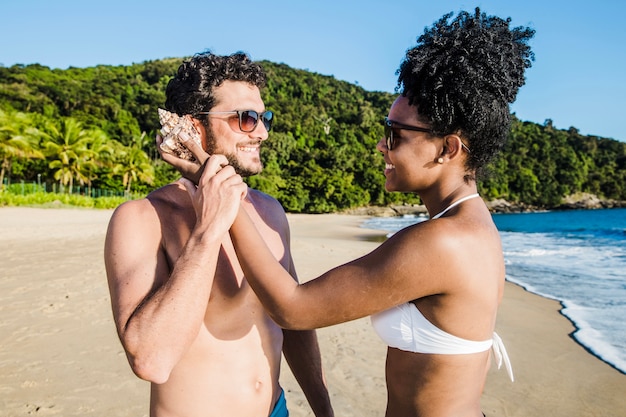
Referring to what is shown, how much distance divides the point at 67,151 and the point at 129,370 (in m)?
41.7

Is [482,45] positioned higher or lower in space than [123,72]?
lower

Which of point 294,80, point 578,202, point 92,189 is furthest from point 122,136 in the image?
point 578,202

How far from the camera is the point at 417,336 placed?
1.60 meters

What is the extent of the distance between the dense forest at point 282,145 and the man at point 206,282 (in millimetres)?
23340

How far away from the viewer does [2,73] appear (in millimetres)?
74875

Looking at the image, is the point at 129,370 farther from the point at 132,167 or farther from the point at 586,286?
the point at 132,167

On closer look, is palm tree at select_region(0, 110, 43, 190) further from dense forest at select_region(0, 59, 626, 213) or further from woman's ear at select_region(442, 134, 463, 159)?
woman's ear at select_region(442, 134, 463, 159)

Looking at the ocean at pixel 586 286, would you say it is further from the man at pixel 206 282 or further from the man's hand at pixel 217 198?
the man's hand at pixel 217 198

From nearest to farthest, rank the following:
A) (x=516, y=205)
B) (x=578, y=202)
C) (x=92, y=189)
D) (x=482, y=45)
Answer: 1. (x=482, y=45)
2. (x=92, y=189)
3. (x=516, y=205)
4. (x=578, y=202)

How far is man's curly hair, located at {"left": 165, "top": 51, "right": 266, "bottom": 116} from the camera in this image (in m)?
2.23

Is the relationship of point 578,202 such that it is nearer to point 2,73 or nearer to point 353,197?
point 353,197

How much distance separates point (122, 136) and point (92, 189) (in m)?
16.0

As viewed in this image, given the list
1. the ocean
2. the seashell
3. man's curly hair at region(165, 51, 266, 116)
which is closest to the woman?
the seashell

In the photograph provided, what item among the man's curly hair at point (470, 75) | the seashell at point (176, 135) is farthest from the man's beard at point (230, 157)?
the man's curly hair at point (470, 75)
